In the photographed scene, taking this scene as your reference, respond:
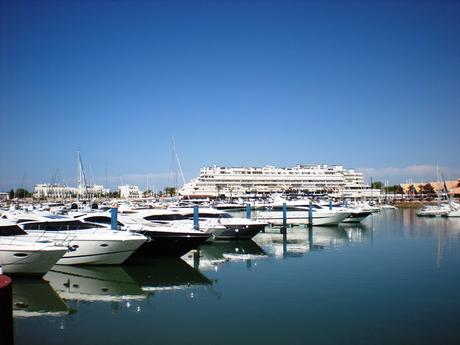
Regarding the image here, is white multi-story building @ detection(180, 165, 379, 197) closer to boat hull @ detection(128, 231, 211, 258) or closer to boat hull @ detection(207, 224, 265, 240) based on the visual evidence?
boat hull @ detection(207, 224, 265, 240)

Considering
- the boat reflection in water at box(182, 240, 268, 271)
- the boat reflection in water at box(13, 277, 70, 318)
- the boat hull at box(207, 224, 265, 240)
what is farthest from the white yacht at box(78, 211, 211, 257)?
the boat hull at box(207, 224, 265, 240)

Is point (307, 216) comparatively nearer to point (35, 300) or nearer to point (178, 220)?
Answer: point (178, 220)

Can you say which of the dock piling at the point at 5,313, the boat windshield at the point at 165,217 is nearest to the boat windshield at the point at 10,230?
the dock piling at the point at 5,313

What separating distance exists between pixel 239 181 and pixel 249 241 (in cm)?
14584

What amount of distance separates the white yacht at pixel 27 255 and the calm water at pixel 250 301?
1.71 ft

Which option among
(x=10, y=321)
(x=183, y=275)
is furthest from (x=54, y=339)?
(x=183, y=275)

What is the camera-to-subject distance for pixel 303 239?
36.3 m

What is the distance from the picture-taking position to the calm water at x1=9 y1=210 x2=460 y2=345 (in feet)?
40.6

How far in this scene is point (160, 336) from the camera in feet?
40.0

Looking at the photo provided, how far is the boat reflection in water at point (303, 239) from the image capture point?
30266 mm

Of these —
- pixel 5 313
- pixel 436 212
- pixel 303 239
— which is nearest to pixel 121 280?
pixel 5 313

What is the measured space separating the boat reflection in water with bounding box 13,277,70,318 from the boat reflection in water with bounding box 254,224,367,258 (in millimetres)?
13929

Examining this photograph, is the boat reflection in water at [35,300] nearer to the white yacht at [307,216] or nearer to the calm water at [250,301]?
the calm water at [250,301]

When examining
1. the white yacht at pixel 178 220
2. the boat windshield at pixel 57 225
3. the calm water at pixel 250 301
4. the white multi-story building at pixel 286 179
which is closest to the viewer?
the calm water at pixel 250 301
